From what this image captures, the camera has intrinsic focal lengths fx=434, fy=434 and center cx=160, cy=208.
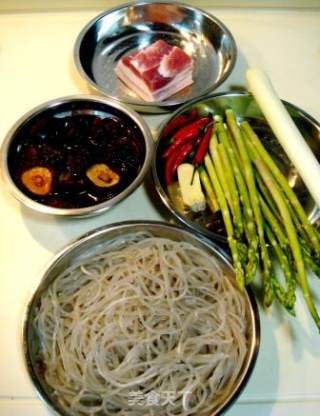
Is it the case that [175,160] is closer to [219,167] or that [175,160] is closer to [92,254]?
[219,167]

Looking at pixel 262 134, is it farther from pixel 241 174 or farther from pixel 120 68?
pixel 120 68

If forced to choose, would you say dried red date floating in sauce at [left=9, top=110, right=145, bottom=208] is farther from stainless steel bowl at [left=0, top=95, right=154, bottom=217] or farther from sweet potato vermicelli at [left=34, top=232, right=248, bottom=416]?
sweet potato vermicelli at [left=34, top=232, right=248, bottom=416]

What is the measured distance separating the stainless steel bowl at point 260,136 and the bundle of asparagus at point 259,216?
9cm

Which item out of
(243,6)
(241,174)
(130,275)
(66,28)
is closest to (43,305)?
(130,275)

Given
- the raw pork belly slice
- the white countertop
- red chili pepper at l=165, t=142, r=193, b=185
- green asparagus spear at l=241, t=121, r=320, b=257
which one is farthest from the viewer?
the raw pork belly slice

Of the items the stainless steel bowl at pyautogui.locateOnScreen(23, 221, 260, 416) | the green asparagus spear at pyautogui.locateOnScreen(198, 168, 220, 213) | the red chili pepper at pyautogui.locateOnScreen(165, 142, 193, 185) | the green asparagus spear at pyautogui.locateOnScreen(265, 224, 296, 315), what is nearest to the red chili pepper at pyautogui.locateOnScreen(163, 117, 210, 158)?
the red chili pepper at pyautogui.locateOnScreen(165, 142, 193, 185)

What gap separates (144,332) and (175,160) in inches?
25.4

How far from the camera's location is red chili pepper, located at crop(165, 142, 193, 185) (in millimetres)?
1530

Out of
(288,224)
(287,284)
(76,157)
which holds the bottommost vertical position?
(287,284)

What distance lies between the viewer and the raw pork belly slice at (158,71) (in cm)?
171

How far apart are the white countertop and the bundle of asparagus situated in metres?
0.12

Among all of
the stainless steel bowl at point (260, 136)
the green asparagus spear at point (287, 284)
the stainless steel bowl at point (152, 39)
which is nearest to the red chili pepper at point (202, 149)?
the stainless steel bowl at point (260, 136)

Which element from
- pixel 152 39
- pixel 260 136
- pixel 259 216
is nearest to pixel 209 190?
pixel 259 216

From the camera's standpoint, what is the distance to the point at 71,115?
1.63 metres
